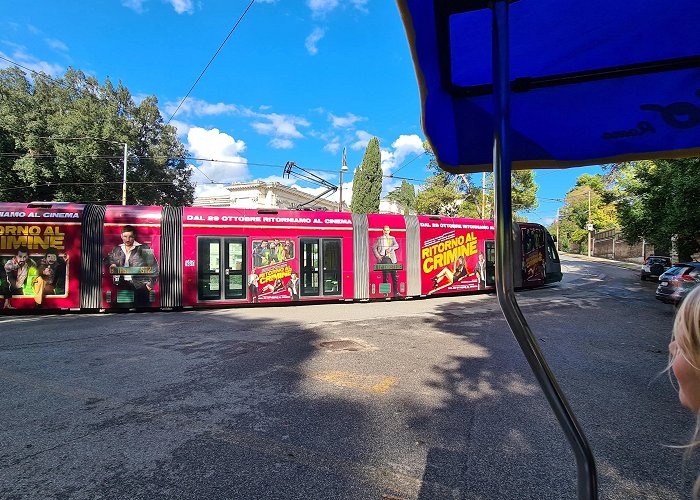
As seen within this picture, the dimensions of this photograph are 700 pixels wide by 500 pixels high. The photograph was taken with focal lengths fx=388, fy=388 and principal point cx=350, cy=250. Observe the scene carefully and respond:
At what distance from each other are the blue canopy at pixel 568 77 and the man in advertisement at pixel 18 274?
1256cm

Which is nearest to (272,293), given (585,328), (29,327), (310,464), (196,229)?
(196,229)

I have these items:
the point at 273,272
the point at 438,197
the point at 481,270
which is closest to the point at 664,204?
the point at 481,270

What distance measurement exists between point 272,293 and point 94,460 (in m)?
9.26

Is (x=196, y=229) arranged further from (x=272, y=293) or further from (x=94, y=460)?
(x=94, y=460)

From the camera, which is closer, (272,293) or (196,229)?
(196,229)

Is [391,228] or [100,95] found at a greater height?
[100,95]

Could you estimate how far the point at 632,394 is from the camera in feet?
15.4

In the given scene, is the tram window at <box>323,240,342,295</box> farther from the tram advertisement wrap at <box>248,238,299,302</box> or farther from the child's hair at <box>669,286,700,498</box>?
the child's hair at <box>669,286,700,498</box>

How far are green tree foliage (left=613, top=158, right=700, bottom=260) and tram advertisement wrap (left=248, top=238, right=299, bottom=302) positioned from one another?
13521 millimetres

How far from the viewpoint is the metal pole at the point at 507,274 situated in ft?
3.84

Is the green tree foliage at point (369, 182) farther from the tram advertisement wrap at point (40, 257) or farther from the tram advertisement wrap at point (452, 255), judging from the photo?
the tram advertisement wrap at point (40, 257)

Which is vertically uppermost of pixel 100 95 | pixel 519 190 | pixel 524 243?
pixel 100 95

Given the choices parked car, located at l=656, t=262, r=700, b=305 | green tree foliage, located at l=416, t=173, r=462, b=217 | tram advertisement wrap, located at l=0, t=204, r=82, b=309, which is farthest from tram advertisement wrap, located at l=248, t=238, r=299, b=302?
green tree foliage, located at l=416, t=173, r=462, b=217

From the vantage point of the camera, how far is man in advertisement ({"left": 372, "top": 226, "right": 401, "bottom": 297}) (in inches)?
539
